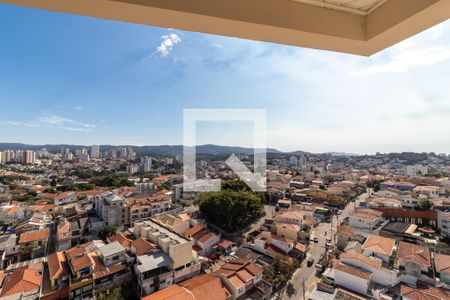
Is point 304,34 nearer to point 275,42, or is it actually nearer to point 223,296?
point 275,42

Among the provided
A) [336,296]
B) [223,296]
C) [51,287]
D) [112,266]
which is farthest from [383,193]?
[51,287]

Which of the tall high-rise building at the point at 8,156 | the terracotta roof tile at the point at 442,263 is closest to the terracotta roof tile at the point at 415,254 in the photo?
the terracotta roof tile at the point at 442,263

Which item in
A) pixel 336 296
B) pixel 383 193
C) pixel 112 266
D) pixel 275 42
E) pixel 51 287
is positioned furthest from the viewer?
pixel 383 193

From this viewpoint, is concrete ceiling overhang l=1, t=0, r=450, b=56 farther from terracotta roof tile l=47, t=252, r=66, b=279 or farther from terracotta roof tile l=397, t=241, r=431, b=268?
terracotta roof tile l=397, t=241, r=431, b=268

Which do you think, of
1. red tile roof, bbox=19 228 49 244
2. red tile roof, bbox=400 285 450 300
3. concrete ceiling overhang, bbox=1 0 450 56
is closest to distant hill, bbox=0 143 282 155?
red tile roof, bbox=19 228 49 244

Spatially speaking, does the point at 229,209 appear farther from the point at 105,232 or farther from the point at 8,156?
the point at 8,156

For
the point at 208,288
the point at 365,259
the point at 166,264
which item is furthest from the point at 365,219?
the point at 166,264

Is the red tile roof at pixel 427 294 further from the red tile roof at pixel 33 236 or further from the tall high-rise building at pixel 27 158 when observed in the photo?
the tall high-rise building at pixel 27 158
